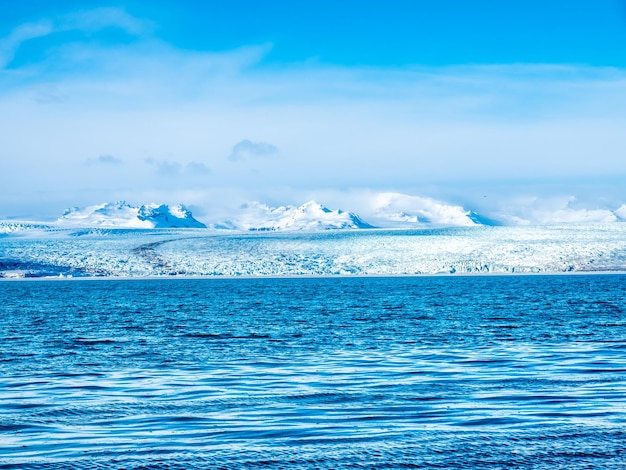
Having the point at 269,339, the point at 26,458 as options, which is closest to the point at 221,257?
the point at 269,339

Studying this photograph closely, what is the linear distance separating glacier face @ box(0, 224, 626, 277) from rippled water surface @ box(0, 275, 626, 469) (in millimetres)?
46931

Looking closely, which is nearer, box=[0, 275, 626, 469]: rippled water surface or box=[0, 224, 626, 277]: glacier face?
box=[0, 275, 626, 469]: rippled water surface

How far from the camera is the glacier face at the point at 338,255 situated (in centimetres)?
7250

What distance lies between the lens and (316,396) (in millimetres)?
12602

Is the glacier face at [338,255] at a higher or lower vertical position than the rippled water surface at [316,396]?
higher

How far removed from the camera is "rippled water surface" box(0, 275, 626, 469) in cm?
906

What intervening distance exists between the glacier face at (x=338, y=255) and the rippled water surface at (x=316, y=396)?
154 feet

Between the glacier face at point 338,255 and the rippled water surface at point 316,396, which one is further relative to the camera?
the glacier face at point 338,255

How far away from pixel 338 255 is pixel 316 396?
64184 mm

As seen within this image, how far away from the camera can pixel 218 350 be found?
19.5 metres

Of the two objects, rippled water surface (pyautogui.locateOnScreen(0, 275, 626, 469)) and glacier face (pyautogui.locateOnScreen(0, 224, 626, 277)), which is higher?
glacier face (pyautogui.locateOnScreen(0, 224, 626, 277))

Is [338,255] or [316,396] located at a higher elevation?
[338,255]

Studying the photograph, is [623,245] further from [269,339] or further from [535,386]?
[535,386]

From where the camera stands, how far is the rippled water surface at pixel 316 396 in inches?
357
